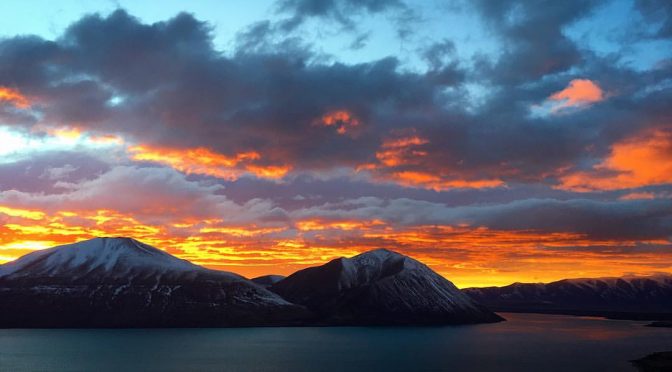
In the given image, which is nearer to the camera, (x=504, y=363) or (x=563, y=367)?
(x=563, y=367)

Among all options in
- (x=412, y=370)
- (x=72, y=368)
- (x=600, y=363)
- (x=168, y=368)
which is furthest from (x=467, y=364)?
(x=72, y=368)

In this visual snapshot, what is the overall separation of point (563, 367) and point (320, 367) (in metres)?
72.3

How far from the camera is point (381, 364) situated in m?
195

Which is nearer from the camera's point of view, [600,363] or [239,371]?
[239,371]

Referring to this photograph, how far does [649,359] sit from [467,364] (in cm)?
5723

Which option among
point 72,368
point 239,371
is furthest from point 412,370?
point 72,368

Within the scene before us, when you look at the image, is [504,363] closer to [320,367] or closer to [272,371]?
[320,367]

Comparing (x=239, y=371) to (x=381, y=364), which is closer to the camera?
(x=239, y=371)

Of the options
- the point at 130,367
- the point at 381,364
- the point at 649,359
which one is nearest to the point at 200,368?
the point at 130,367

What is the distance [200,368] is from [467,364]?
82544 millimetres

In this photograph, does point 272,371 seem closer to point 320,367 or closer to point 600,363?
point 320,367

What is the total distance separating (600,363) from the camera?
630 ft

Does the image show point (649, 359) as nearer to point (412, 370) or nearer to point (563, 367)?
point (563, 367)

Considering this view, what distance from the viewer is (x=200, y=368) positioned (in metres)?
186
